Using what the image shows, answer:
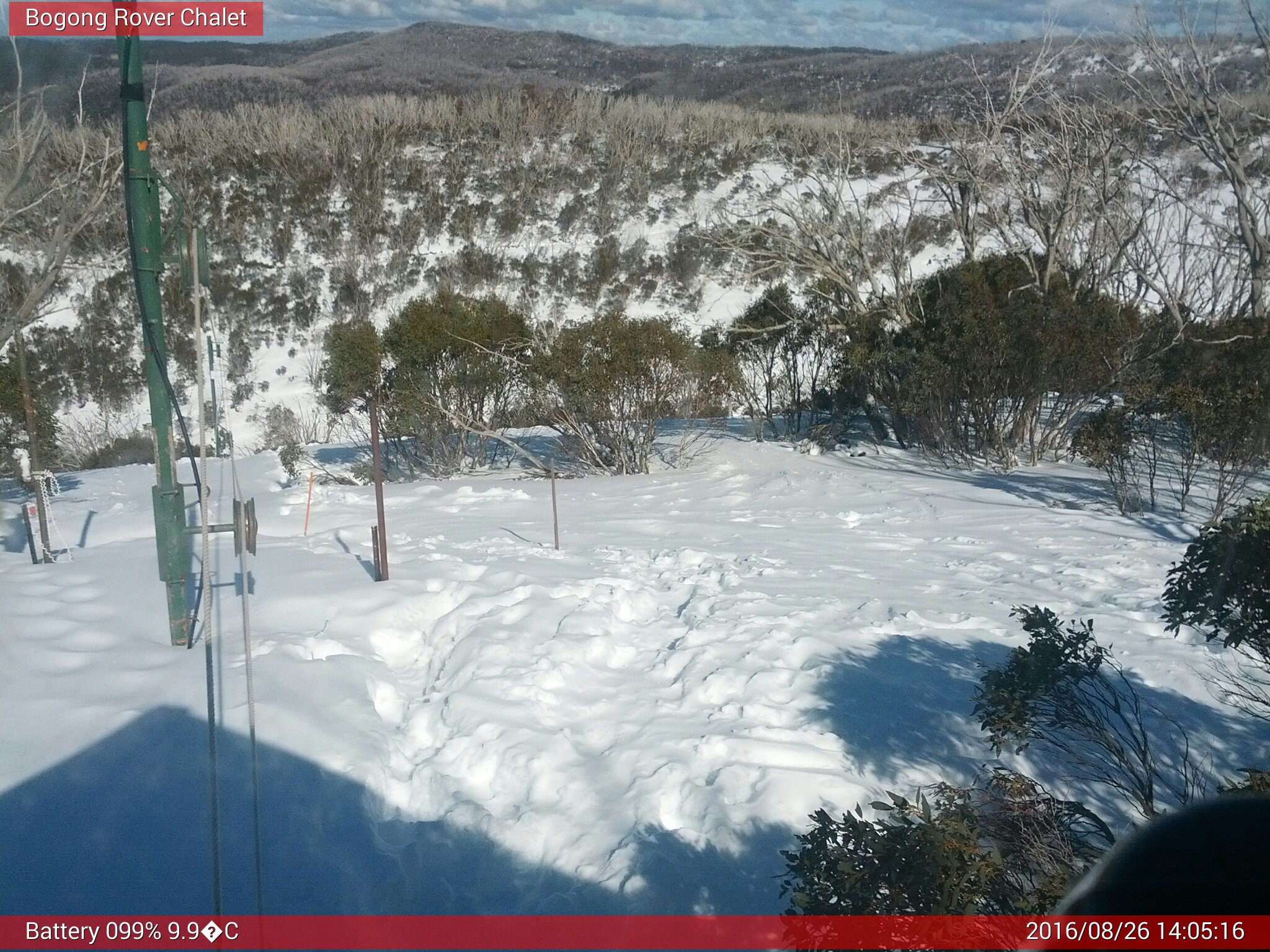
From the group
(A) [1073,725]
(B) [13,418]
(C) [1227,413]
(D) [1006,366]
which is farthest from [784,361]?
(A) [1073,725]

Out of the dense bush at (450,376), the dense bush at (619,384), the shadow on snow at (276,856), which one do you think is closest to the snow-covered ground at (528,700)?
the shadow on snow at (276,856)

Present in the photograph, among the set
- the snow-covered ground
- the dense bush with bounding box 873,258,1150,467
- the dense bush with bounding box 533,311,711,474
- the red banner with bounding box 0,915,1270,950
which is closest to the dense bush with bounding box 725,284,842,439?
the dense bush with bounding box 873,258,1150,467

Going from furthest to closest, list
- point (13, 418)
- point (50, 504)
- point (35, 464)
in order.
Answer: point (13, 418), point (50, 504), point (35, 464)

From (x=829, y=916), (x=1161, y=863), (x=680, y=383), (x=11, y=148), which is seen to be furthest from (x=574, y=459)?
(x=1161, y=863)

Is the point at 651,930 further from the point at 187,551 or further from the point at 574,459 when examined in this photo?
the point at 574,459

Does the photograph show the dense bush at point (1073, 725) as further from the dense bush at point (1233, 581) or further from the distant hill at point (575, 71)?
the distant hill at point (575, 71)

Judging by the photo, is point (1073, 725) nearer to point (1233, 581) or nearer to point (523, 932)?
point (1233, 581)
